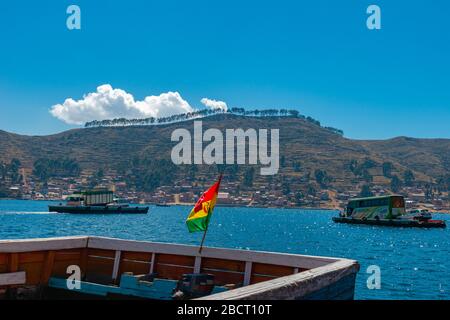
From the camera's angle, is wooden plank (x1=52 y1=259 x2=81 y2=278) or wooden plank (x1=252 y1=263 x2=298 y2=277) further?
wooden plank (x1=52 y1=259 x2=81 y2=278)

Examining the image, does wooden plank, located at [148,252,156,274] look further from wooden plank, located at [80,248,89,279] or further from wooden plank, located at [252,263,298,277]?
wooden plank, located at [252,263,298,277]

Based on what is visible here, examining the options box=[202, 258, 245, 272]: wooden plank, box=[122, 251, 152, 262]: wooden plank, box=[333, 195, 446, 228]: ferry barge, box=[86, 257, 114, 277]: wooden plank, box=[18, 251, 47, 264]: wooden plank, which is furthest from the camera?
box=[333, 195, 446, 228]: ferry barge

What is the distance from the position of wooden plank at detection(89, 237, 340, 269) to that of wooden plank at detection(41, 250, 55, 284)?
44.2 inches

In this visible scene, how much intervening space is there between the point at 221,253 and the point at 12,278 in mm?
4642

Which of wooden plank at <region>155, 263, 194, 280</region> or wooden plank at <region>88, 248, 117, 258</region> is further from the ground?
wooden plank at <region>88, 248, 117, 258</region>

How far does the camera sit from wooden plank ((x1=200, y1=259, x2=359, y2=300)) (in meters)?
5.98

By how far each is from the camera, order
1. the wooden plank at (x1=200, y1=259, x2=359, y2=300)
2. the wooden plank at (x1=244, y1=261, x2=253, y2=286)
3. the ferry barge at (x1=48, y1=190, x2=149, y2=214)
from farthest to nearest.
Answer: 1. the ferry barge at (x1=48, y1=190, x2=149, y2=214)
2. the wooden plank at (x1=244, y1=261, x2=253, y2=286)
3. the wooden plank at (x1=200, y1=259, x2=359, y2=300)

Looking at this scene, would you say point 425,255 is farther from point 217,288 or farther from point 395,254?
point 217,288

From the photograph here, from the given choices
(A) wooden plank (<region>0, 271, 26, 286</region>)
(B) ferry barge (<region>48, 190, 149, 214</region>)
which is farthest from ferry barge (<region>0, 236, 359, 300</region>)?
(B) ferry barge (<region>48, 190, 149, 214</region>)

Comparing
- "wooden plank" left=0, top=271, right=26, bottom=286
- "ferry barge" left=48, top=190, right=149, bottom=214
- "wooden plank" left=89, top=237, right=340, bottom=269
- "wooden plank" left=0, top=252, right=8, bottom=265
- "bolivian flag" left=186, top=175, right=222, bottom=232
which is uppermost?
"bolivian flag" left=186, top=175, right=222, bottom=232

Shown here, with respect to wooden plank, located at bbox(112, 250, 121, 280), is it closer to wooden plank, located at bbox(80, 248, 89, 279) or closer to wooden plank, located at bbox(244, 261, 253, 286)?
wooden plank, located at bbox(80, 248, 89, 279)

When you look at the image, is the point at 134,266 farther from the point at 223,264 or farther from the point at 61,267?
the point at 223,264
